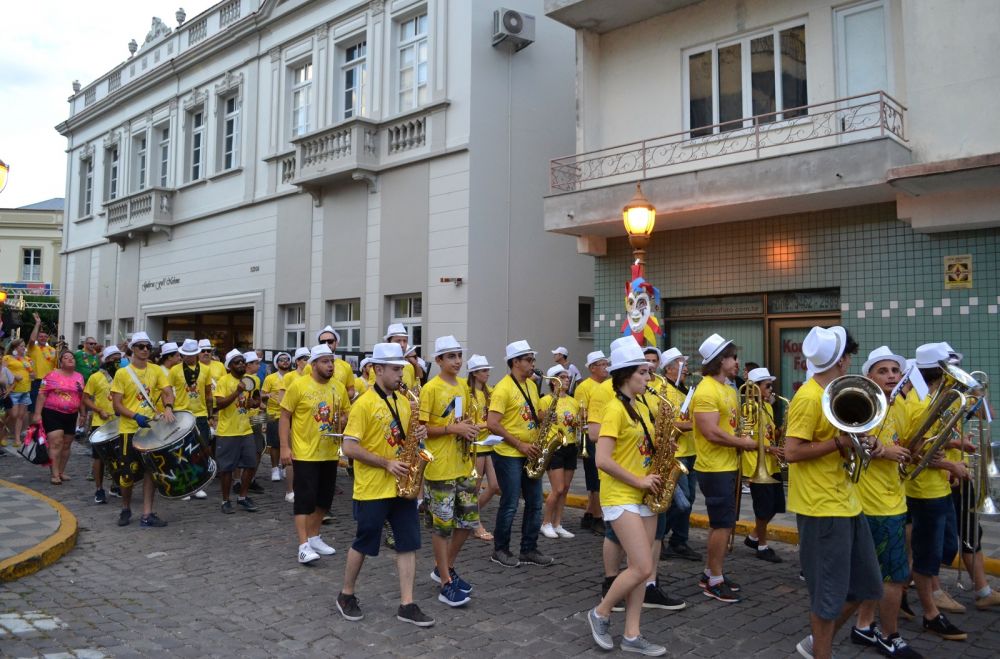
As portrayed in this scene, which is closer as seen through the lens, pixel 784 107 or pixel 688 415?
pixel 688 415

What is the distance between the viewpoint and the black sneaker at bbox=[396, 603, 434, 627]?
5773 mm

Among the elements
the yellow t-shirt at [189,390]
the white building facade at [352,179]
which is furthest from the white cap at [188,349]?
the white building facade at [352,179]

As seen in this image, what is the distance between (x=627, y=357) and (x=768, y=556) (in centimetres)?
371

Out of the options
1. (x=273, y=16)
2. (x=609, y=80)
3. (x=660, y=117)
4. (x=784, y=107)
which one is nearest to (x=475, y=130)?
(x=609, y=80)

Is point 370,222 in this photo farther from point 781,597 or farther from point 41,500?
point 781,597

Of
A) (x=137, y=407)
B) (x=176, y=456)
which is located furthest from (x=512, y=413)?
(x=137, y=407)

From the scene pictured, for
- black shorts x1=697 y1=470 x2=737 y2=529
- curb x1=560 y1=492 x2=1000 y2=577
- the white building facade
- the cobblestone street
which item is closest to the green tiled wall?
curb x1=560 y1=492 x2=1000 y2=577

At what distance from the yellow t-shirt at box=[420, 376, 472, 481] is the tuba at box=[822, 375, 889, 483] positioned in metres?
2.99

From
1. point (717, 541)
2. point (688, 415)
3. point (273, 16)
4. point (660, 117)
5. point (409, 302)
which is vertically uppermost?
point (273, 16)

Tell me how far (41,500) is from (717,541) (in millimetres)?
8226

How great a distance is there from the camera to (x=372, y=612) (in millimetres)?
6105

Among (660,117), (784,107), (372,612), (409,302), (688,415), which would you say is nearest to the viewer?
(372,612)

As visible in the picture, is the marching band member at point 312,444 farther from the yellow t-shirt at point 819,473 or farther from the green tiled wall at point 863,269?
the green tiled wall at point 863,269

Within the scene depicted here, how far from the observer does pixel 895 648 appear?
5.25 meters
